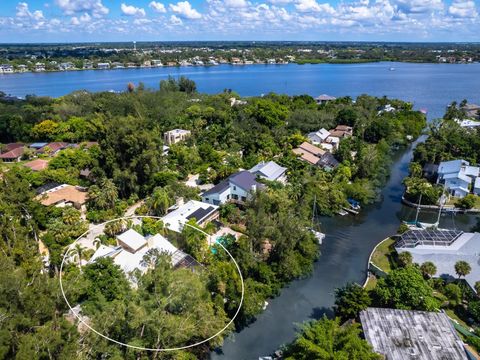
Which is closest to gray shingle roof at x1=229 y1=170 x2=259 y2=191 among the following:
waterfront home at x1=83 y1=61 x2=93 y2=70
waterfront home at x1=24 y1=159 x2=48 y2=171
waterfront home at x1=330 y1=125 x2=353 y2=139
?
waterfront home at x1=24 y1=159 x2=48 y2=171

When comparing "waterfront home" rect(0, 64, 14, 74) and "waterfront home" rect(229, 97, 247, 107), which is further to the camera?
"waterfront home" rect(0, 64, 14, 74)

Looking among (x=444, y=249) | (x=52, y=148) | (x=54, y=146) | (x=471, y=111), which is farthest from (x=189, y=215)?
(x=471, y=111)

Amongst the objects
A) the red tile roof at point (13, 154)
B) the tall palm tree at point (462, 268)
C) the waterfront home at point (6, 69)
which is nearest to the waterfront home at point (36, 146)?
the red tile roof at point (13, 154)

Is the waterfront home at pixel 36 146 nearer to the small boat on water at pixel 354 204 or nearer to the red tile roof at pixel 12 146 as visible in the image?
the red tile roof at pixel 12 146

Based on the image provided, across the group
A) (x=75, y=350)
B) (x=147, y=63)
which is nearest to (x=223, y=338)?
(x=75, y=350)

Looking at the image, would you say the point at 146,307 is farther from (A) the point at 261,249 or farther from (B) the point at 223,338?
(A) the point at 261,249

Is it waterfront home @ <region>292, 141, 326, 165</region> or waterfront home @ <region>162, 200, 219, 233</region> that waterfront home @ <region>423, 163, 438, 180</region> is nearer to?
waterfront home @ <region>292, 141, 326, 165</region>

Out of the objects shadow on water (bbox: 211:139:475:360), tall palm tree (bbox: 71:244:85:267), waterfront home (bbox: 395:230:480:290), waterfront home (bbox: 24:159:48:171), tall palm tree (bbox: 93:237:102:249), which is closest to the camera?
shadow on water (bbox: 211:139:475:360)
